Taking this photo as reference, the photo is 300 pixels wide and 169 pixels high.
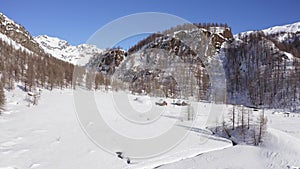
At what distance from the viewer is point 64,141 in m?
16.0

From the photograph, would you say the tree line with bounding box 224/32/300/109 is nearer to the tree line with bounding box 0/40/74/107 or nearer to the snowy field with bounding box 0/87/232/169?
the snowy field with bounding box 0/87/232/169

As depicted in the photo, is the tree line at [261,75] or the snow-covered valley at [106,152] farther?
the tree line at [261,75]

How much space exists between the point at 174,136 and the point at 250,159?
19.3 ft

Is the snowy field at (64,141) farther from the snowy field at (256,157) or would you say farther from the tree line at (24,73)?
the tree line at (24,73)

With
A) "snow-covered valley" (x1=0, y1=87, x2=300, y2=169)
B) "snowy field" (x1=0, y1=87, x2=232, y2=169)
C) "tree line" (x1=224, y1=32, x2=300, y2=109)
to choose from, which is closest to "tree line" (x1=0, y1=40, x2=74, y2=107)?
"snowy field" (x1=0, y1=87, x2=232, y2=169)

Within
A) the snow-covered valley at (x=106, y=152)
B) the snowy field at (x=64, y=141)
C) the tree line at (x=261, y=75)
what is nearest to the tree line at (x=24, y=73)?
the snowy field at (x=64, y=141)

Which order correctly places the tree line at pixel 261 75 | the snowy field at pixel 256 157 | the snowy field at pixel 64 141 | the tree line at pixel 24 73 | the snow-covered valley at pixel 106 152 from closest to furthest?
the snowy field at pixel 64 141, the snow-covered valley at pixel 106 152, the snowy field at pixel 256 157, the tree line at pixel 24 73, the tree line at pixel 261 75

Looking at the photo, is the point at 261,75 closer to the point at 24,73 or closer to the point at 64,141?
the point at 24,73

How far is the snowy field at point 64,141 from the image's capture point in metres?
12.7

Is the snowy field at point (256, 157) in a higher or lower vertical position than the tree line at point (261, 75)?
lower

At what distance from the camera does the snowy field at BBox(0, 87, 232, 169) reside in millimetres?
12703

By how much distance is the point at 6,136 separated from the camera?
16.6 m

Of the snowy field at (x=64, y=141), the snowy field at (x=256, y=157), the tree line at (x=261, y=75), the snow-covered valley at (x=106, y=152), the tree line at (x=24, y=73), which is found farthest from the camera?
the tree line at (x=261, y=75)

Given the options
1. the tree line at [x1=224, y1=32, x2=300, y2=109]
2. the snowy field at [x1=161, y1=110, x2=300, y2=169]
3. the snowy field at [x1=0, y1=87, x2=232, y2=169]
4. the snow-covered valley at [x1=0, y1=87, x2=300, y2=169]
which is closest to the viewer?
the snowy field at [x1=0, y1=87, x2=232, y2=169]
